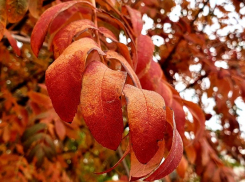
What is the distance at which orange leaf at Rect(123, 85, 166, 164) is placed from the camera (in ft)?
1.08

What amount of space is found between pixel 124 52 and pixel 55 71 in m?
0.18

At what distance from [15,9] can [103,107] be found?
1.23ft

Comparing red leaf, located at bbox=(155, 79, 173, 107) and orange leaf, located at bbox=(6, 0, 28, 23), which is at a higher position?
orange leaf, located at bbox=(6, 0, 28, 23)

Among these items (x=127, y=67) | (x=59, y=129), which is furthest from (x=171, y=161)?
(x=59, y=129)

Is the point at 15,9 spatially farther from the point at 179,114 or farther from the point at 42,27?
the point at 179,114

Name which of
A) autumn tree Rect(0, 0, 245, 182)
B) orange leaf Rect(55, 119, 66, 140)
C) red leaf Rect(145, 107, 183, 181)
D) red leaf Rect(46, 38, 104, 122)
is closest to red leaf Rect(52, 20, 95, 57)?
autumn tree Rect(0, 0, 245, 182)

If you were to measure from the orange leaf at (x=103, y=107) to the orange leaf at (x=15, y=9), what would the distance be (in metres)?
0.33

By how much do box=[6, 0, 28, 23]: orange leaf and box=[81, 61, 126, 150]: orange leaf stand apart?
33 centimetres

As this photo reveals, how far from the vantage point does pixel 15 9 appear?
23.8 inches

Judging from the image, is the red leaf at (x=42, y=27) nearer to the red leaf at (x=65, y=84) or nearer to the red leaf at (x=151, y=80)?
the red leaf at (x=65, y=84)

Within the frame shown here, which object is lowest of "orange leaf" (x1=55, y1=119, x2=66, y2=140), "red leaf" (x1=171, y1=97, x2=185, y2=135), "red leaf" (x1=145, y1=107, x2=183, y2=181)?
"orange leaf" (x1=55, y1=119, x2=66, y2=140)

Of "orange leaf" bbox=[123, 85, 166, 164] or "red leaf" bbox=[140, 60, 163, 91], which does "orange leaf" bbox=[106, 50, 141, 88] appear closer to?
"orange leaf" bbox=[123, 85, 166, 164]

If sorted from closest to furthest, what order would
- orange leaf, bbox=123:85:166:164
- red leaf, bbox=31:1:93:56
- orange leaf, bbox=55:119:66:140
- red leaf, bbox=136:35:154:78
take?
orange leaf, bbox=123:85:166:164, red leaf, bbox=31:1:93:56, red leaf, bbox=136:35:154:78, orange leaf, bbox=55:119:66:140

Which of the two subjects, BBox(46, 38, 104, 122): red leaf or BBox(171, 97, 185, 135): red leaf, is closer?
BBox(46, 38, 104, 122): red leaf
